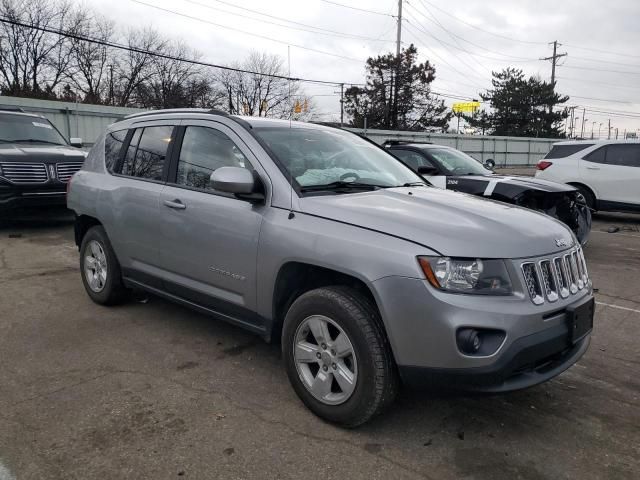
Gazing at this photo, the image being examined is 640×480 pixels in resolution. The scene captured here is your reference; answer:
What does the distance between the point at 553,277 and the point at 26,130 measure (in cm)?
993

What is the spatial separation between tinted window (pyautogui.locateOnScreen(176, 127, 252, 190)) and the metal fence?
11.2 meters

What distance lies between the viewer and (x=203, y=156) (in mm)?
3850

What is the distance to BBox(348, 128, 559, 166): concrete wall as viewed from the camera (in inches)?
1179

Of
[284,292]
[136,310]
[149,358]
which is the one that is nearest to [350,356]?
[284,292]

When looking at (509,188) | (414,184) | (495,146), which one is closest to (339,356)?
(414,184)

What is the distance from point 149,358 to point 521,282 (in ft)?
8.68

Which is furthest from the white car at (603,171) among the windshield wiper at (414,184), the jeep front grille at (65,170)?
the jeep front grille at (65,170)

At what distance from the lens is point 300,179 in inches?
131

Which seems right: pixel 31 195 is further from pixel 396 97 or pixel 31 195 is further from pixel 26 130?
pixel 396 97

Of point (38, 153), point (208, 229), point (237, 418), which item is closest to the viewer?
point (237, 418)

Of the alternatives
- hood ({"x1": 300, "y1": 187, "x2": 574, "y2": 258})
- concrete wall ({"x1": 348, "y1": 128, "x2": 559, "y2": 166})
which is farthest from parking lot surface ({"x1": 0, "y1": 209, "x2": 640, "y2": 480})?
concrete wall ({"x1": 348, "y1": 128, "x2": 559, "y2": 166})

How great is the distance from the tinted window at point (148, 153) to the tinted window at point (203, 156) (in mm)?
254

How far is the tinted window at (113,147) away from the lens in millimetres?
4770

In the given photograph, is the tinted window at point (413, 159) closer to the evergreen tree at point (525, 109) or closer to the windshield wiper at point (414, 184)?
the windshield wiper at point (414, 184)
